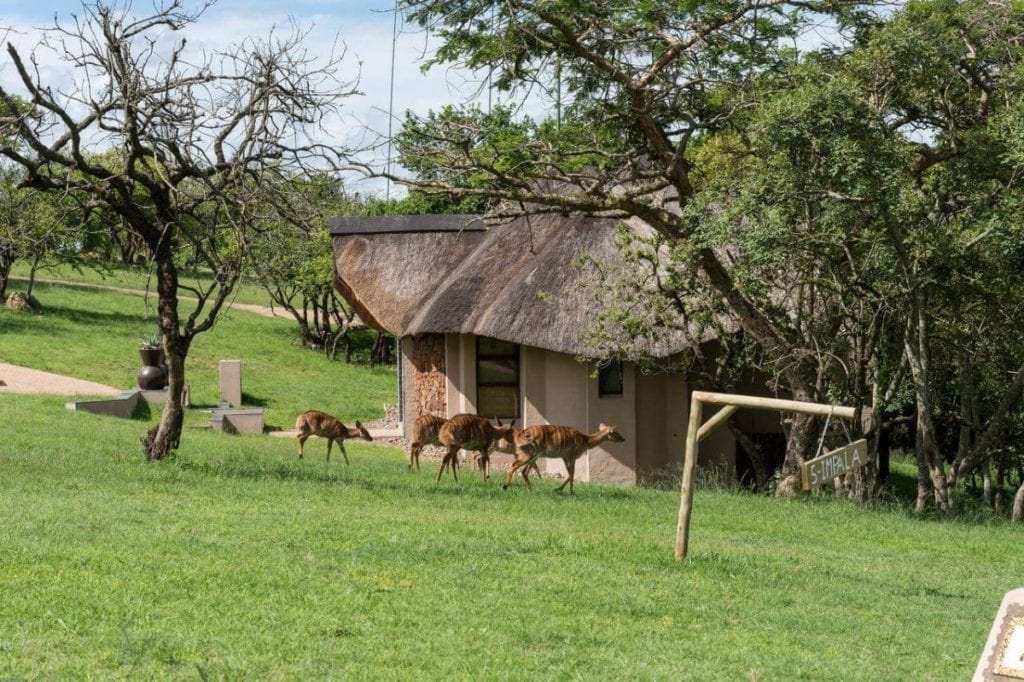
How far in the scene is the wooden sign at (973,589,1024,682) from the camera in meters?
5.05

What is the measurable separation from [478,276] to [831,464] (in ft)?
49.9

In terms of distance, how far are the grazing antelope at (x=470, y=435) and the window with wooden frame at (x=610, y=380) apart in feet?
14.3

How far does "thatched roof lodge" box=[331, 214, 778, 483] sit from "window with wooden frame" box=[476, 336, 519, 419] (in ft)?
0.06

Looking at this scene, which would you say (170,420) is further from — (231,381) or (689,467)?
(231,381)

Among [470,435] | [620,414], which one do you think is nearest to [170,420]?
[470,435]

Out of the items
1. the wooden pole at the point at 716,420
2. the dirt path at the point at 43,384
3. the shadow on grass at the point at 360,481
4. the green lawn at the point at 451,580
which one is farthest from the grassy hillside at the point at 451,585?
the dirt path at the point at 43,384

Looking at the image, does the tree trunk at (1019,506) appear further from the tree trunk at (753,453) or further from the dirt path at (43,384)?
the dirt path at (43,384)

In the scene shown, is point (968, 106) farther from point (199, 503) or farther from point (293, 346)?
point (293, 346)

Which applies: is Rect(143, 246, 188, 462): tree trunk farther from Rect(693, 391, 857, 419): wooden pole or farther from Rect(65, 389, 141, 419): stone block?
Rect(65, 389, 141, 419): stone block

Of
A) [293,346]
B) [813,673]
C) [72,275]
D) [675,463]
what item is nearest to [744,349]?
[675,463]

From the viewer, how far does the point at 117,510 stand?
443 inches

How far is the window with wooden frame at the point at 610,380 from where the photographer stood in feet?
70.3

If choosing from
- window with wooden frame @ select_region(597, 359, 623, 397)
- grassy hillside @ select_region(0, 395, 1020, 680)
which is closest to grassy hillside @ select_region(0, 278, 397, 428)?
window with wooden frame @ select_region(597, 359, 623, 397)

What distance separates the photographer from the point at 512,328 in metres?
21.2
